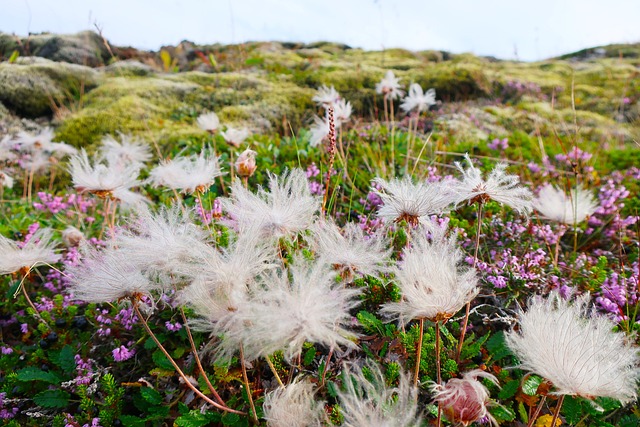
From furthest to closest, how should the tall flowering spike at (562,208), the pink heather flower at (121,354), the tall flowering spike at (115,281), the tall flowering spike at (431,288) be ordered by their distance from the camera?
1. the tall flowering spike at (562,208)
2. the pink heather flower at (121,354)
3. the tall flowering spike at (115,281)
4. the tall flowering spike at (431,288)

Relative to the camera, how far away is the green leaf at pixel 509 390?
213cm

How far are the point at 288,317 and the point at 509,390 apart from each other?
1.39 meters

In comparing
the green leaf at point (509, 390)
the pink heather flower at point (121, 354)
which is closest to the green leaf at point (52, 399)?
the pink heather flower at point (121, 354)

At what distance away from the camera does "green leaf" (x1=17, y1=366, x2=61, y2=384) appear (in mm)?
2580

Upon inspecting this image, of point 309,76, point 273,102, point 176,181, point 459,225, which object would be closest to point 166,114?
point 273,102

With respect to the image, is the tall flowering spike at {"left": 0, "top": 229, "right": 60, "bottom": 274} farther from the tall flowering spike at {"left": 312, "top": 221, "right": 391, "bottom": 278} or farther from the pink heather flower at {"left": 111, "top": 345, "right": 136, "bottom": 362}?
the tall flowering spike at {"left": 312, "top": 221, "right": 391, "bottom": 278}

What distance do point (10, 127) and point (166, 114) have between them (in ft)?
10.2

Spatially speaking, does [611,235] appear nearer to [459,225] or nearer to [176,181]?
[459,225]

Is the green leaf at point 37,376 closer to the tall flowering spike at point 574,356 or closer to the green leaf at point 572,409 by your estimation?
the tall flowering spike at point 574,356

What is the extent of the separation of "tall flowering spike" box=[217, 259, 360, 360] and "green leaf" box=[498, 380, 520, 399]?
109 cm

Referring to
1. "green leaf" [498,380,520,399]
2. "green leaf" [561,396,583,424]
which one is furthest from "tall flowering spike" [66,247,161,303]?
"green leaf" [561,396,583,424]

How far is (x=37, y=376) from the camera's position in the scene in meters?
2.60

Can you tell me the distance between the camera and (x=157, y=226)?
2117 mm

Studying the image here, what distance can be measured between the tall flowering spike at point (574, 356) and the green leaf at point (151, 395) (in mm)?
1863
